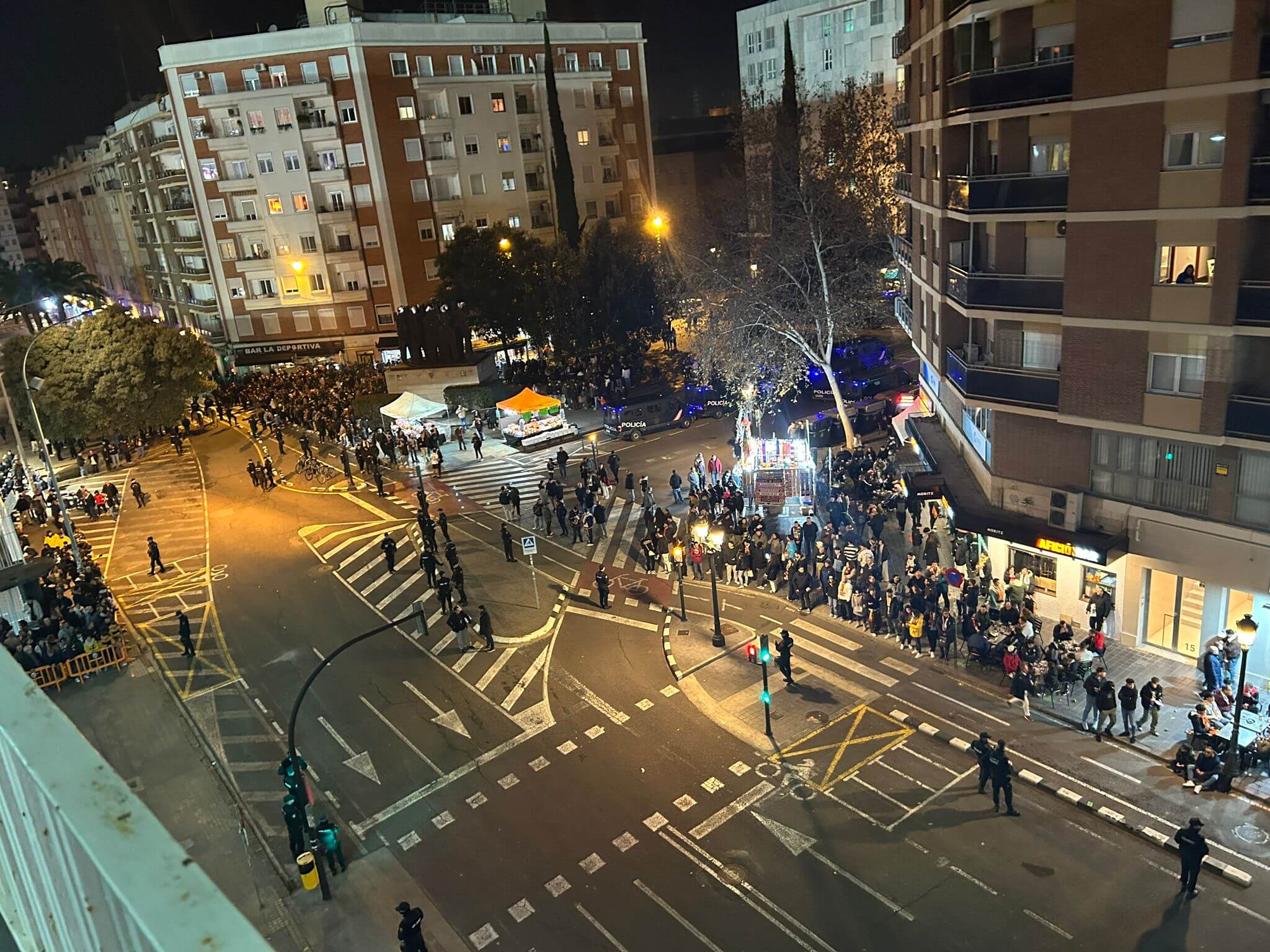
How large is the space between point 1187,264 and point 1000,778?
11.7m

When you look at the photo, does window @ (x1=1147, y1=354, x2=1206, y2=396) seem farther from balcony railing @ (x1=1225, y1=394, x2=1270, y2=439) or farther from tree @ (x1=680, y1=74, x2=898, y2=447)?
tree @ (x1=680, y1=74, x2=898, y2=447)

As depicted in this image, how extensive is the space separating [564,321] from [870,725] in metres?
36.6

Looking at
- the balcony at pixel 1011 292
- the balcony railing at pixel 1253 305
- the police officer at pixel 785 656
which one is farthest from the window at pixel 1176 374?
the police officer at pixel 785 656

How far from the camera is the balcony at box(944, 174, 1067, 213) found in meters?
21.2

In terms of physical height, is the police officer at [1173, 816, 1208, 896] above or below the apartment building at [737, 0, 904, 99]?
below

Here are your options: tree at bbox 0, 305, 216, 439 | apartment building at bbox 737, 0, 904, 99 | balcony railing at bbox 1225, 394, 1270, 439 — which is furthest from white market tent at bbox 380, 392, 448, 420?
apartment building at bbox 737, 0, 904, 99

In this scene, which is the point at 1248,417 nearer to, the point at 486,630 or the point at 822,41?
the point at 486,630

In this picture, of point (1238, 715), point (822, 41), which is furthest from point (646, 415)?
point (822, 41)

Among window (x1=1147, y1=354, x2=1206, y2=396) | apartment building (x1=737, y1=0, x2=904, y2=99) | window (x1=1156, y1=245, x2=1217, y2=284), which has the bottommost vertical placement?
window (x1=1147, y1=354, x2=1206, y2=396)

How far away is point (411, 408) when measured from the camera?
44938 millimetres

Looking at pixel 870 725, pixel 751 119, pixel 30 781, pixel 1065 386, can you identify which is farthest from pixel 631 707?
pixel 751 119

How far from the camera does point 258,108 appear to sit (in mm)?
62219

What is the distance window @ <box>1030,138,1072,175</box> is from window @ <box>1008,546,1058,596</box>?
9.91 metres

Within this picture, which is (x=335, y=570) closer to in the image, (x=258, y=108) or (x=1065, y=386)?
(x=1065, y=386)
